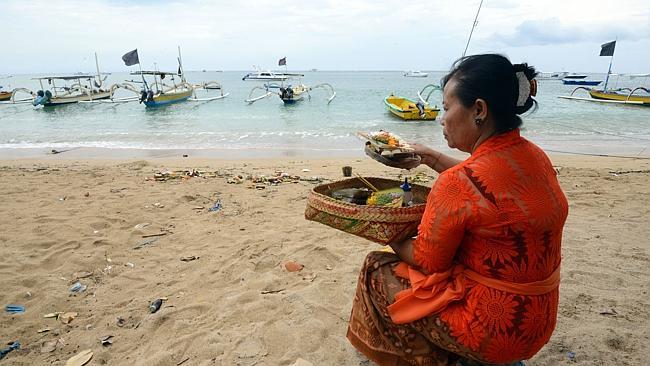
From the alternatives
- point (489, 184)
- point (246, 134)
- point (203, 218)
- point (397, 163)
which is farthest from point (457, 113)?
point (246, 134)

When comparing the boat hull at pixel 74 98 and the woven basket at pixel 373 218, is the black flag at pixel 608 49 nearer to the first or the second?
the woven basket at pixel 373 218

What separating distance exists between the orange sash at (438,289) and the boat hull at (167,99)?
30.5m

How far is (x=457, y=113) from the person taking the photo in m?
1.72

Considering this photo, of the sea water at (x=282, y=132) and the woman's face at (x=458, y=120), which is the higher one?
the woman's face at (x=458, y=120)

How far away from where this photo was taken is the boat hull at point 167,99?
29.2 meters

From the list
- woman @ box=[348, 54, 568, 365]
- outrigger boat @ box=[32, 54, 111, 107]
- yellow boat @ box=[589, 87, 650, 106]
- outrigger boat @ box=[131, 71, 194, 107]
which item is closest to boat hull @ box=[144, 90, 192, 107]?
outrigger boat @ box=[131, 71, 194, 107]

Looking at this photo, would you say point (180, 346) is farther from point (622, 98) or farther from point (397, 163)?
point (622, 98)

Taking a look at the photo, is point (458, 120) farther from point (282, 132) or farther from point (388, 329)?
point (282, 132)

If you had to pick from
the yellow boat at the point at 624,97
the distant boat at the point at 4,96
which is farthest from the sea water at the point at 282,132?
the distant boat at the point at 4,96

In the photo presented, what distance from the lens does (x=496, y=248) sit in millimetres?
1604

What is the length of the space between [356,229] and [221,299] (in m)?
1.66

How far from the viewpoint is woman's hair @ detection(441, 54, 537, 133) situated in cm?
159

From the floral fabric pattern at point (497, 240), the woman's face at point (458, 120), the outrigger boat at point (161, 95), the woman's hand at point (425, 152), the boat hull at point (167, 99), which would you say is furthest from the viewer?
the boat hull at point (167, 99)

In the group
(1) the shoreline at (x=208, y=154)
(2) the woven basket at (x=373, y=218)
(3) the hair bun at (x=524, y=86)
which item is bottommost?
(1) the shoreline at (x=208, y=154)
